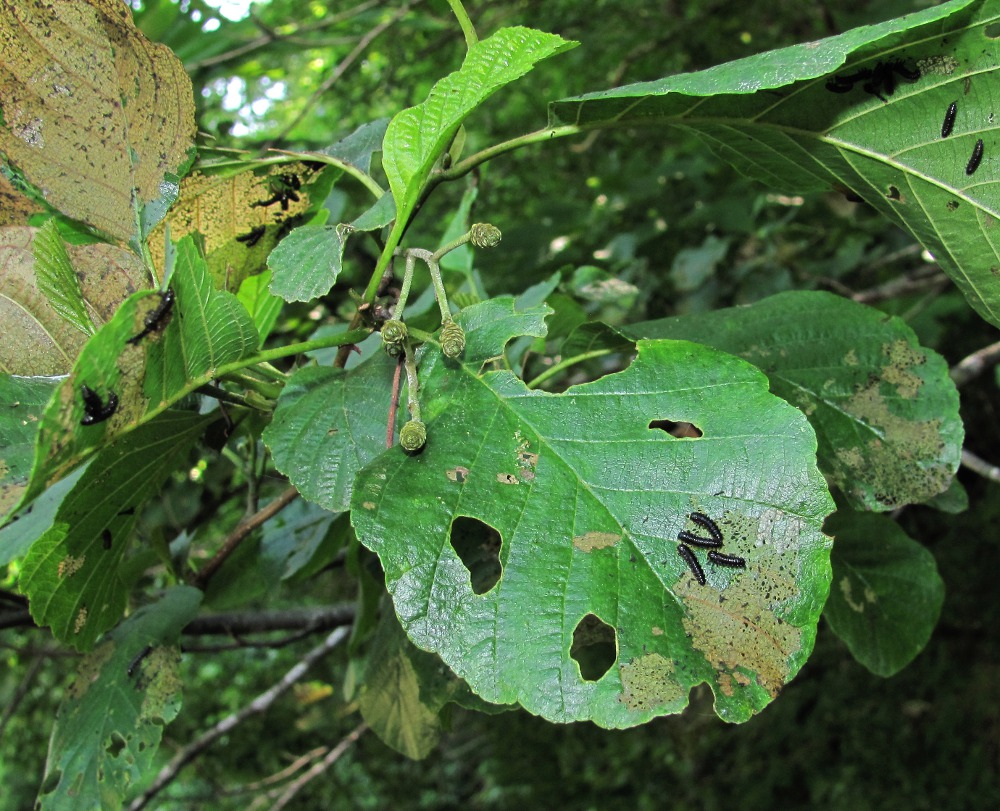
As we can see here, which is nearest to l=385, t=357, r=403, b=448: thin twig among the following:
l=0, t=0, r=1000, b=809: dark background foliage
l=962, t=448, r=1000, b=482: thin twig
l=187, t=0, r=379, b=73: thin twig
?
l=962, t=448, r=1000, b=482: thin twig

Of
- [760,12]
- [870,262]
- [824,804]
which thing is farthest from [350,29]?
[824,804]

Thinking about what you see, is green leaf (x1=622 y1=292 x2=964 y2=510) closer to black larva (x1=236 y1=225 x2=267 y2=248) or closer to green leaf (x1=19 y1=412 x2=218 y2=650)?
black larva (x1=236 y1=225 x2=267 y2=248)

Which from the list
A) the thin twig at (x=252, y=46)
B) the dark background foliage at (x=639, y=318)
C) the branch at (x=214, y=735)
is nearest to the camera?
the branch at (x=214, y=735)

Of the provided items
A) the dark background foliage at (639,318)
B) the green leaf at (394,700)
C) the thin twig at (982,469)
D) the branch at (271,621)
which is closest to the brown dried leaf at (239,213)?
the green leaf at (394,700)

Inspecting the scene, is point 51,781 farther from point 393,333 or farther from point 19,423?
point 393,333

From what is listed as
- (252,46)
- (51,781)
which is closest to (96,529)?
(51,781)

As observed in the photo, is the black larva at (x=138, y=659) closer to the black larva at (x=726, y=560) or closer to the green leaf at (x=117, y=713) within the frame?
the green leaf at (x=117, y=713)
